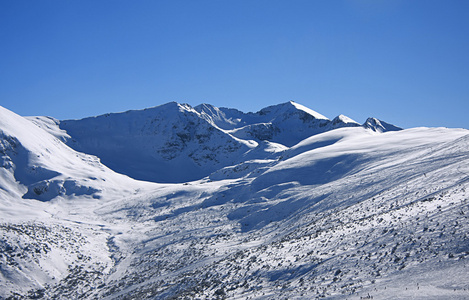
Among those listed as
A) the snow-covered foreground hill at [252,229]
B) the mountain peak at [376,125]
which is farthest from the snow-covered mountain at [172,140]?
the snow-covered foreground hill at [252,229]

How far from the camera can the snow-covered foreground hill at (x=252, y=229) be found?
16.5 m

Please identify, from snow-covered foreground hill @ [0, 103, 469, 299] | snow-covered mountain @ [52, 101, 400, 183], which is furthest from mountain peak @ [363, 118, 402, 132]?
snow-covered foreground hill @ [0, 103, 469, 299]

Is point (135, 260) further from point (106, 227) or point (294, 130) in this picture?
point (294, 130)

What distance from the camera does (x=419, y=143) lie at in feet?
179

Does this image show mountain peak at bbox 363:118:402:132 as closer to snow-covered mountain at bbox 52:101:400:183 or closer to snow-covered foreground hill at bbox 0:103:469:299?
snow-covered mountain at bbox 52:101:400:183

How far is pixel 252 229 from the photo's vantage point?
40.8 m

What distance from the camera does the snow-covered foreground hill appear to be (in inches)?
651

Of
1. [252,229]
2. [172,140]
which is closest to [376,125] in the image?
[172,140]

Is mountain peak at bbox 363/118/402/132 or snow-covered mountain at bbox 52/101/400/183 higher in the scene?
snow-covered mountain at bbox 52/101/400/183

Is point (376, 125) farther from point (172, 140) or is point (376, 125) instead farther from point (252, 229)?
point (252, 229)

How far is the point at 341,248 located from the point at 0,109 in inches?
3656

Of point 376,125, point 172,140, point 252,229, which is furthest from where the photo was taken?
point 376,125

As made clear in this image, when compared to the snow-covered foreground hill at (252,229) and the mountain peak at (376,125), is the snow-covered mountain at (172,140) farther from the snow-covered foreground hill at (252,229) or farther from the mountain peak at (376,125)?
the snow-covered foreground hill at (252,229)

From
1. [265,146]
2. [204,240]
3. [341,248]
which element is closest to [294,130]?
[265,146]
